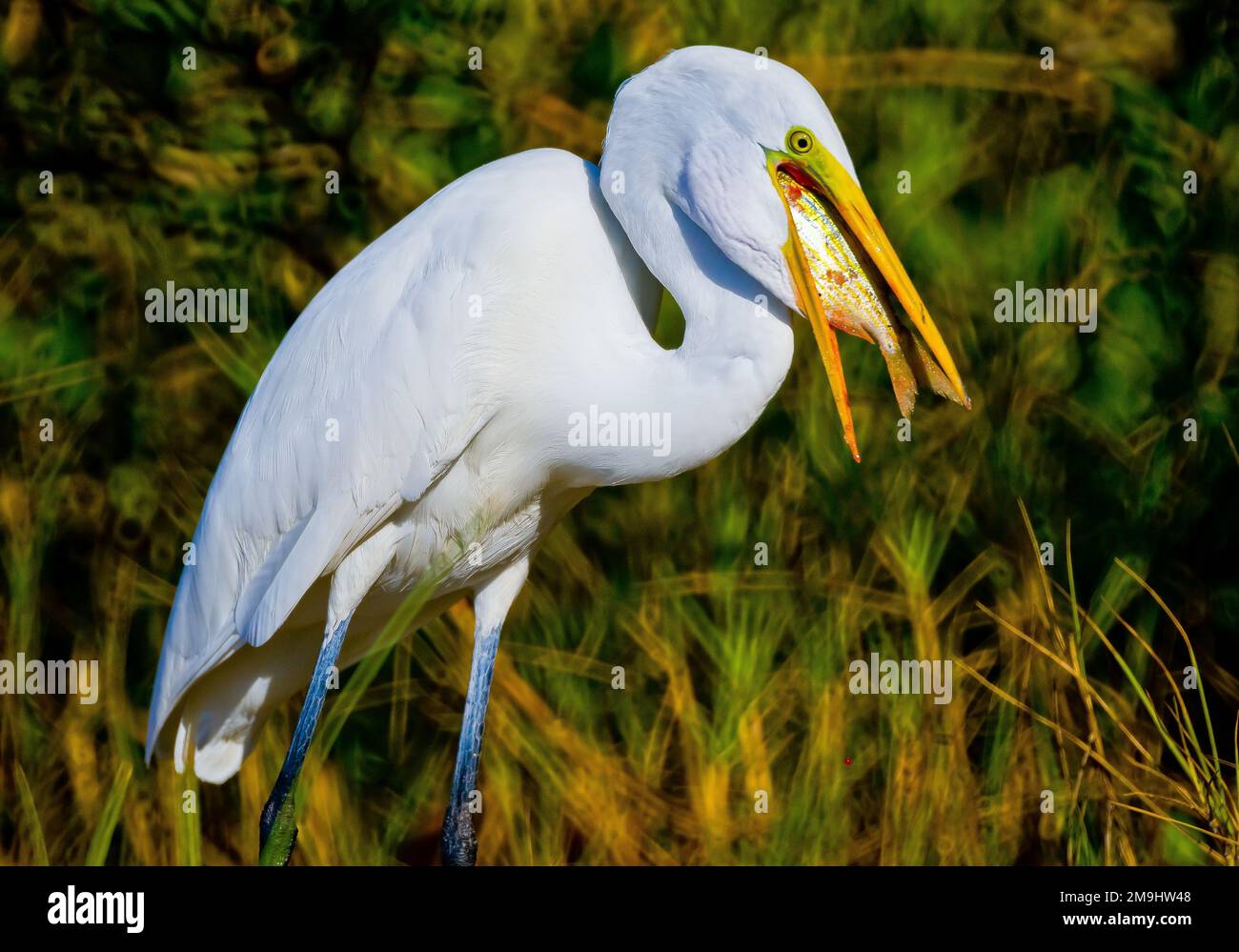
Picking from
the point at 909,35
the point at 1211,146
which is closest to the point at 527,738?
the point at 909,35

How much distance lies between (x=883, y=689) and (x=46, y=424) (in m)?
1.62

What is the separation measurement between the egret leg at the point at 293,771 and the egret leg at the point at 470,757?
0.27 metres

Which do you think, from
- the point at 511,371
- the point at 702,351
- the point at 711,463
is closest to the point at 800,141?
the point at 702,351

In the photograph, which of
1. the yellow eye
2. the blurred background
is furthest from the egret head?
the blurred background

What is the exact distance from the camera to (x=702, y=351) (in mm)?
2049

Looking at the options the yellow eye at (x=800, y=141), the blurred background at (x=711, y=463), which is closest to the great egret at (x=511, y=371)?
the yellow eye at (x=800, y=141)

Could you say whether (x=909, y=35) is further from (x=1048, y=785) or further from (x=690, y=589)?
(x=1048, y=785)

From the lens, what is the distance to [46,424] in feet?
9.50

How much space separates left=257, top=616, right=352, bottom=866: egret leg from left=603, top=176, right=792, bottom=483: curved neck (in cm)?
53

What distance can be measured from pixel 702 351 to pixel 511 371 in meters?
0.29

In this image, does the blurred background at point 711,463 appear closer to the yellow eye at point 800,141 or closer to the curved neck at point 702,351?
the curved neck at point 702,351

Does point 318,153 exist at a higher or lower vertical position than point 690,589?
higher

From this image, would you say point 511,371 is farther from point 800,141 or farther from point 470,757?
point 470,757

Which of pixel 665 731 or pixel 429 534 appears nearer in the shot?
pixel 429 534
